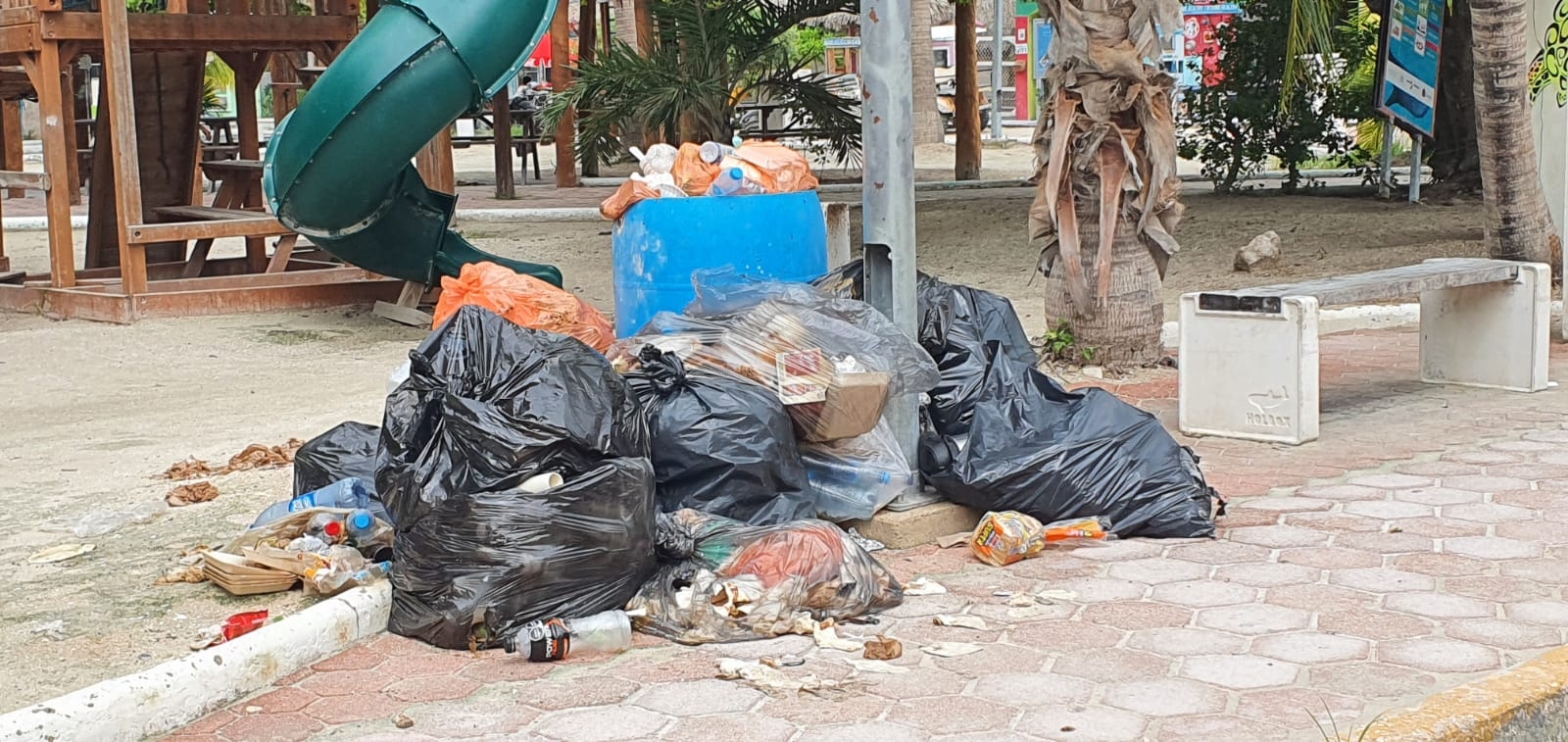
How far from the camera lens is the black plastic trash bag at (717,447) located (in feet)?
15.1

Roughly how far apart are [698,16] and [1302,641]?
8.53m

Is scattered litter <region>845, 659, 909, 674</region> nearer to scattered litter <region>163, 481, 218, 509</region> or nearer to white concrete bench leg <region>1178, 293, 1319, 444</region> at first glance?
scattered litter <region>163, 481, 218, 509</region>

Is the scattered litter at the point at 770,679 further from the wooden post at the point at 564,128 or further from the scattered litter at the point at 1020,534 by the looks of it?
the wooden post at the point at 564,128

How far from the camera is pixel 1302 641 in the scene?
3973 millimetres

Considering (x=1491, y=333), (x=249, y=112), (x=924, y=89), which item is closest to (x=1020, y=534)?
(x=1491, y=333)

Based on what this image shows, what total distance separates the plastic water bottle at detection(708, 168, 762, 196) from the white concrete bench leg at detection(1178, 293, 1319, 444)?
1.78 metres

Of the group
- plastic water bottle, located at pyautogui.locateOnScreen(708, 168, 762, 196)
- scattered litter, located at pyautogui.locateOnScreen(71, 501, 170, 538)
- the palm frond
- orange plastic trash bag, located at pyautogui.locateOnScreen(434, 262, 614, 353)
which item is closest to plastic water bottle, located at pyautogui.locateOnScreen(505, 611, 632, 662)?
scattered litter, located at pyautogui.locateOnScreen(71, 501, 170, 538)

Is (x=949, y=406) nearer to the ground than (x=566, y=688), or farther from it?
farther from it

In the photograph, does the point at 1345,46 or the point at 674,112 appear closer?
the point at 674,112

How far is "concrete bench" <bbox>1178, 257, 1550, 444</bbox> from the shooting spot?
20.0ft

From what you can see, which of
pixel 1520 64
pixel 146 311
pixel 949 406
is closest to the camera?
pixel 949 406

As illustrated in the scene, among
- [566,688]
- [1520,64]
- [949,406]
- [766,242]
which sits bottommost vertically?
[566,688]

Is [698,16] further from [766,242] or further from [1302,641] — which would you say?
[1302,641]

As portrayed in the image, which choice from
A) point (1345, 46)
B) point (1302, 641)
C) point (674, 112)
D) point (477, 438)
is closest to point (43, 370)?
point (674, 112)
